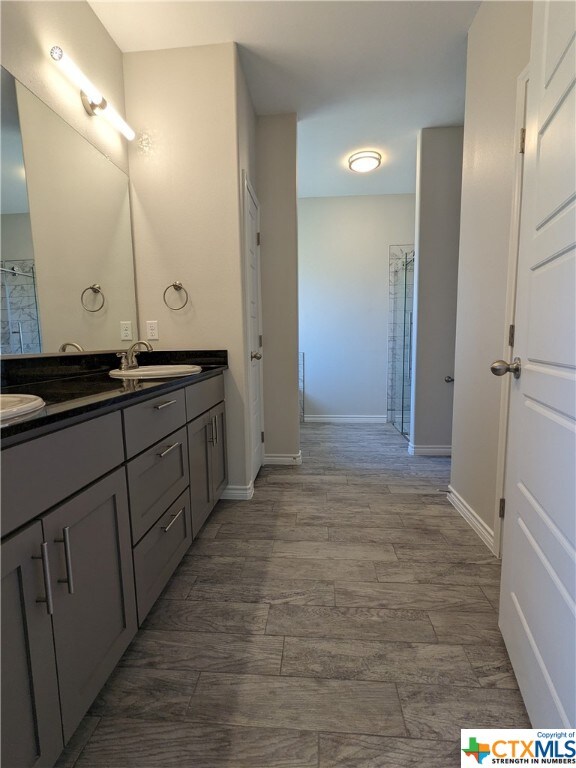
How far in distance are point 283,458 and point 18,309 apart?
2086mm

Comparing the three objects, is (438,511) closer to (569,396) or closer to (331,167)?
(569,396)

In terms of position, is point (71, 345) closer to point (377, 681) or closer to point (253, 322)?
point (253, 322)

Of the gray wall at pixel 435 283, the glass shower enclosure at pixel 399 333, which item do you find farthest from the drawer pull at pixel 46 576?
the glass shower enclosure at pixel 399 333

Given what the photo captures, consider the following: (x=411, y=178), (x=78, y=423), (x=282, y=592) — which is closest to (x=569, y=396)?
(x=78, y=423)

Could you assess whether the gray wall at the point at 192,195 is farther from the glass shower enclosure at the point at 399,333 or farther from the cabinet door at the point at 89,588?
the glass shower enclosure at the point at 399,333

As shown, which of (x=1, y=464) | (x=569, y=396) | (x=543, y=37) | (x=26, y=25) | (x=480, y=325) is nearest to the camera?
(x=1, y=464)

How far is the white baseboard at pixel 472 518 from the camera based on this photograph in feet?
5.59

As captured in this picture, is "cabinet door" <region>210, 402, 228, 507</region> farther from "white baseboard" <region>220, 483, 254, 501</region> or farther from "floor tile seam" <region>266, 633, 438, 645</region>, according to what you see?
"floor tile seam" <region>266, 633, 438, 645</region>

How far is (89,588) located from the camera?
0.86m

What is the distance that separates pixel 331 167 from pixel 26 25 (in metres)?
2.62

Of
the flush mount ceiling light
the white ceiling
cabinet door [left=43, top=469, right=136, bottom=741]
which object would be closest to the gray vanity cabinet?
cabinet door [left=43, top=469, right=136, bottom=741]

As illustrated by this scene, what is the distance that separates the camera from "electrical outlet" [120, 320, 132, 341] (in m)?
2.02

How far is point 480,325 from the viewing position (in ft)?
6.00

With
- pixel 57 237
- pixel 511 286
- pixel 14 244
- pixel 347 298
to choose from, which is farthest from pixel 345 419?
pixel 14 244
